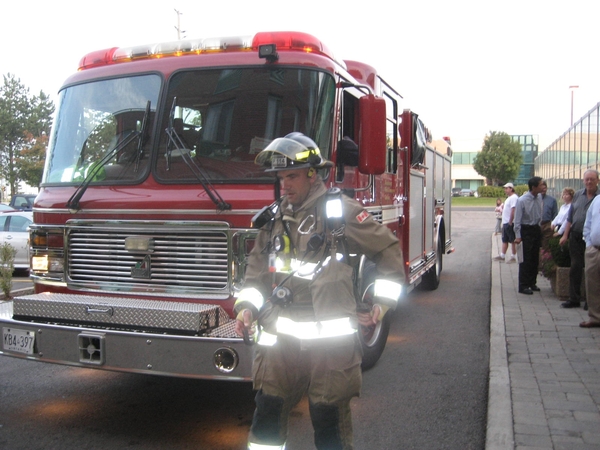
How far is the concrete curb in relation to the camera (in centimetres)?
416

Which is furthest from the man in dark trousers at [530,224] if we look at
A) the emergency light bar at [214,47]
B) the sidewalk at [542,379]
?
the emergency light bar at [214,47]

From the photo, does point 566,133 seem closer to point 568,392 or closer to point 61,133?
point 568,392

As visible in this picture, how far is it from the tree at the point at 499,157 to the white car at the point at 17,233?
68.1 meters

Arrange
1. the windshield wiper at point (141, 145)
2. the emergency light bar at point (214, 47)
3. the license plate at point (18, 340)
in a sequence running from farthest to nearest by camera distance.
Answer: the windshield wiper at point (141, 145), the emergency light bar at point (214, 47), the license plate at point (18, 340)

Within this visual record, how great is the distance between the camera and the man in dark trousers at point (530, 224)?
31.9ft

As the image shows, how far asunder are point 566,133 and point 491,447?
1278 centimetres

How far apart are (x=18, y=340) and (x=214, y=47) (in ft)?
8.61

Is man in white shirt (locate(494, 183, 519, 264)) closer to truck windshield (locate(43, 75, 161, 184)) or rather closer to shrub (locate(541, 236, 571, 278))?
shrub (locate(541, 236, 571, 278))

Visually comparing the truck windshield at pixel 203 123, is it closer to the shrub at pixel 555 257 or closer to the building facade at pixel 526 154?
the shrub at pixel 555 257

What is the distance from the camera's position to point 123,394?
17.9ft

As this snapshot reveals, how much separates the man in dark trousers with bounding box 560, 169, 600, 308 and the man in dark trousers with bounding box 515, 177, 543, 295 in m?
0.91

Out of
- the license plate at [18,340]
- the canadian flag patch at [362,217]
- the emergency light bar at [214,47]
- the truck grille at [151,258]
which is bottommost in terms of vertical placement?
the license plate at [18,340]

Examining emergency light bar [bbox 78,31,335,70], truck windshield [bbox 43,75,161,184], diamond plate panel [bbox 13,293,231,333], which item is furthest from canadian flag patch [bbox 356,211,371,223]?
truck windshield [bbox 43,75,161,184]

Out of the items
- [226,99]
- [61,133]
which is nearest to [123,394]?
[61,133]
